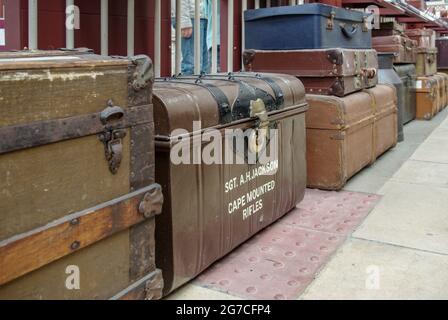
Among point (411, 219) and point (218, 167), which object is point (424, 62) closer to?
point (411, 219)

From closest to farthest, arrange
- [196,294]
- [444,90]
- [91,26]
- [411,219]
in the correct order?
1. [196,294]
2. [411,219]
3. [91,26]
4. [444,90]

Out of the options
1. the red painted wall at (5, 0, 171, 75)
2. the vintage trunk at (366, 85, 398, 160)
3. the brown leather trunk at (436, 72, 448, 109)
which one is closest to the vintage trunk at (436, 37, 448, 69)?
the brown leather trunk at (436, 72, 448, 109)

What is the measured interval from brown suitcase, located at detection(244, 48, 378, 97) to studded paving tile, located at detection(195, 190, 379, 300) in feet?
2.66

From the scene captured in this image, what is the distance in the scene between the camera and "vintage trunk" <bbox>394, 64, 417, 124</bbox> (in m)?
6.37

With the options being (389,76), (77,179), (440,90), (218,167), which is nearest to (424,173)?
(389,76)

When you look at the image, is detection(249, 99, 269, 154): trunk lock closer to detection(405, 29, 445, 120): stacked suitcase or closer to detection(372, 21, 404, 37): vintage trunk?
detection(372, 21, 404, 37): vintage trunk

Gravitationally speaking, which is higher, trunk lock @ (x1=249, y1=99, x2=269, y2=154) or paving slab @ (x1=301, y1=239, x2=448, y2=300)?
trunk lock @ (x1=249, y1=99, x2=269, y2=154)

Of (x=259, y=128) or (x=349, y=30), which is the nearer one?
(x=259, y=128)

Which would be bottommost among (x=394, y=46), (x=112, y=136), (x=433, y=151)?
(x=433, y=151)

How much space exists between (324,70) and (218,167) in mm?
1645

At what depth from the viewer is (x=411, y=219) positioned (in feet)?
9.54

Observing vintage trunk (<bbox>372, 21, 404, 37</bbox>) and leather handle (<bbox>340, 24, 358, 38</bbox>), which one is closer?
leather handle (<bbox>340, 24, 358, 38</bbox>)

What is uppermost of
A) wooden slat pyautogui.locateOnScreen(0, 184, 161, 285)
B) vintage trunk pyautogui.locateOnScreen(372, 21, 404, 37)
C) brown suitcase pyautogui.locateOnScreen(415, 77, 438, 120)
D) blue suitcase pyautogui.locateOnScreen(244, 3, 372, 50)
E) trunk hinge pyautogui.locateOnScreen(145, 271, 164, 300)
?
vintage trunk pyautogui.locateOnScreen(372, 21, 404, 37)
